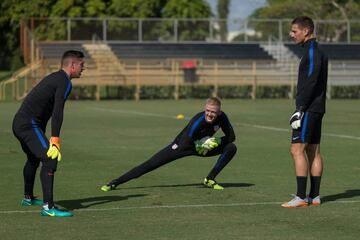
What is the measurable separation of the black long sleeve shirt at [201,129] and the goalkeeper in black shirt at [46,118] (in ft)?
7.75

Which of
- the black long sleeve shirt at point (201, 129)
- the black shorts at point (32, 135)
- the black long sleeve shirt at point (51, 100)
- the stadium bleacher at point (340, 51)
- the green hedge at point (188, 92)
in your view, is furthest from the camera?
the stadium bleacher at point (340, 51)

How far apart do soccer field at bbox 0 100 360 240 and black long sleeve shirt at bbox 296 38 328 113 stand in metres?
1.16

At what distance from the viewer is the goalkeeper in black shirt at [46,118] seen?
10.4 meters

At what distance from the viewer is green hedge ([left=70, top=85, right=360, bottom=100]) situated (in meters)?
49.7

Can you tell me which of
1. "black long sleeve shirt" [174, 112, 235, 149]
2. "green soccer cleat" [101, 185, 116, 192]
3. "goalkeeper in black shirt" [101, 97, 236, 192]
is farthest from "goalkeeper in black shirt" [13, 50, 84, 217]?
"black long sleeve shirt" [174, 112, 235, 149]

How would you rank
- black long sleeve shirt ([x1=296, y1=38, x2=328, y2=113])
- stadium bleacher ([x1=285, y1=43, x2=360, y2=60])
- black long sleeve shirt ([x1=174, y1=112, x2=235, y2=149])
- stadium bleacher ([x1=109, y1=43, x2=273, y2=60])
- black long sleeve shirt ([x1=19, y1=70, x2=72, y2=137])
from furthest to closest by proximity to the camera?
stadium bleacher ([x1=285, y1=43, x2=360, y2=60]), stadium bleacher ([x1=109, y1=43, x2=273, y2=60]), black long sleeve shirt ([x1=174, y1=112, x2=235, y2=149]), black long sleeve shirt ([x1=296, y1=38, x2=328, y2=113]), black long sleeve shirt ([x1=19, y1=70, x2=72, y2=137])

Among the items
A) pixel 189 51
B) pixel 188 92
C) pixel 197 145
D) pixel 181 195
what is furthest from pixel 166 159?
pixel 189 51

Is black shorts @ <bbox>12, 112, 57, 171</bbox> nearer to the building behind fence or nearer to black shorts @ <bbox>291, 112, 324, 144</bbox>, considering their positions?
black shorts @ <bbox>291, 112, 324, 144</bbox>

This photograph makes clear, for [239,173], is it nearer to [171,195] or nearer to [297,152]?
[171,195]

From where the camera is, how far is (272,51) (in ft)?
179

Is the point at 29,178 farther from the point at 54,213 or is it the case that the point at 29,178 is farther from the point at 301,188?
the point at 301,188

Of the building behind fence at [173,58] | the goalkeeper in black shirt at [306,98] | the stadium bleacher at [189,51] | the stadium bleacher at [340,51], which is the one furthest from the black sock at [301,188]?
the stadium bleacher at [340,51]

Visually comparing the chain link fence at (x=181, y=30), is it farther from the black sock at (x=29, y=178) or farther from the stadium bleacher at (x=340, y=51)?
the black sock at (x=29, y=178)

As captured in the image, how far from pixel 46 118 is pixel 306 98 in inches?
112
